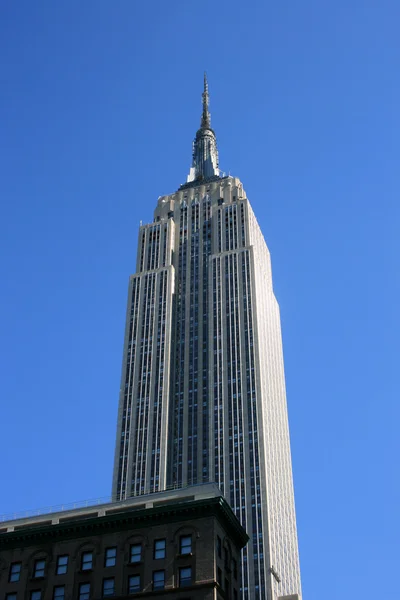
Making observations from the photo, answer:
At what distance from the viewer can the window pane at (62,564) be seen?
246 ft

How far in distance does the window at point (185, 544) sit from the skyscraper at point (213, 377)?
53.7 m

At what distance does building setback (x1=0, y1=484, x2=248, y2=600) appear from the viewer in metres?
71.6

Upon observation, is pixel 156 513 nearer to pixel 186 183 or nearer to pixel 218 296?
pixel 218 296

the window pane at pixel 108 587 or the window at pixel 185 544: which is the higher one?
the window at pixel 185 544

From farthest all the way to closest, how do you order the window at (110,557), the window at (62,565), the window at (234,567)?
the window at (234,567)
the window at (62,565)
the window at (110,557)

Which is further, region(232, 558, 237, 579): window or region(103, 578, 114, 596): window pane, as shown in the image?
region(232, 558, 237, 579): window

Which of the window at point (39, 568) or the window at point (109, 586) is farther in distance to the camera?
the window at point (39, 568)

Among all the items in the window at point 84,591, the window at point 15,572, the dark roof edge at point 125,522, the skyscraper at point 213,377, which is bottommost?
the window at point 84,591

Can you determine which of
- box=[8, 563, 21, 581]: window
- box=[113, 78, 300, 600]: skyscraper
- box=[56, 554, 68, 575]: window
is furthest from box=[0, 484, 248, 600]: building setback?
box=[113, 78, 300, 600]: skyscraper

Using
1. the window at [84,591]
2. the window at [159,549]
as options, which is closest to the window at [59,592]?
the window at [84,591]

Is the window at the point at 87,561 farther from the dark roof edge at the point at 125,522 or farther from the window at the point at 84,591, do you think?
the dark roof edge at the point at 125,522

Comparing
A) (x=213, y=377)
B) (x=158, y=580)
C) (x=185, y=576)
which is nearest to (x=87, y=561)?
(x=158, y=580)

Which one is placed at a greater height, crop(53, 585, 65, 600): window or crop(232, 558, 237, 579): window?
crop(232, 558, 237, 579): window

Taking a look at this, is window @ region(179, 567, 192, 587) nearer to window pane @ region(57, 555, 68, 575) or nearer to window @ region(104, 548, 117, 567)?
window @ region(104, 548, 117, 567)
